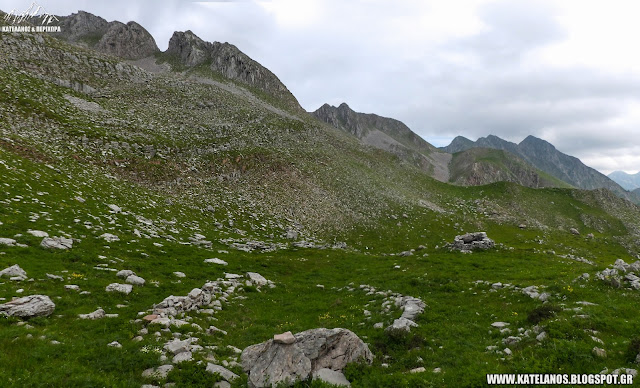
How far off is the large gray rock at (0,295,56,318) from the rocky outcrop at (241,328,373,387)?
9.74 m

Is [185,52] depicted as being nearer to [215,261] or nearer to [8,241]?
[215,261]

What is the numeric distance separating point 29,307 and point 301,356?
42.1 ft

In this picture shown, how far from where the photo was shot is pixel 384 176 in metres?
89.4

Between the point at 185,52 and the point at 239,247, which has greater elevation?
the point at 185,52

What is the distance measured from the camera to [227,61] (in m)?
137

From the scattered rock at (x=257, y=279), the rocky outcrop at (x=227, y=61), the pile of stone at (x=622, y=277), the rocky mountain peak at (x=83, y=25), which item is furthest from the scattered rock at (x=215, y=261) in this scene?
the rocky mountain peak at (x=83, y=25)

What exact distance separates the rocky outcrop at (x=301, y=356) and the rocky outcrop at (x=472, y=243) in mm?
29986

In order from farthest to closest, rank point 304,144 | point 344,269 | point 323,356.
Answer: point 304,144 → point 344,269 → point 323,356

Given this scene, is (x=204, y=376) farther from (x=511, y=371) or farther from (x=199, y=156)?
(x=199, y=156)

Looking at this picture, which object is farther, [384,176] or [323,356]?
[384,176]

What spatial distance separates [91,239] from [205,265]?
9070 millimetres

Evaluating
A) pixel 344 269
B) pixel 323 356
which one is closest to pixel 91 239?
pixel 323 356

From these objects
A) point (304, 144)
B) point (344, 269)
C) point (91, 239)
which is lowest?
point (344, 269)

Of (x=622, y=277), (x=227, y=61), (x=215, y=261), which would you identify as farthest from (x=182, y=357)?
(x=227, y=61)
